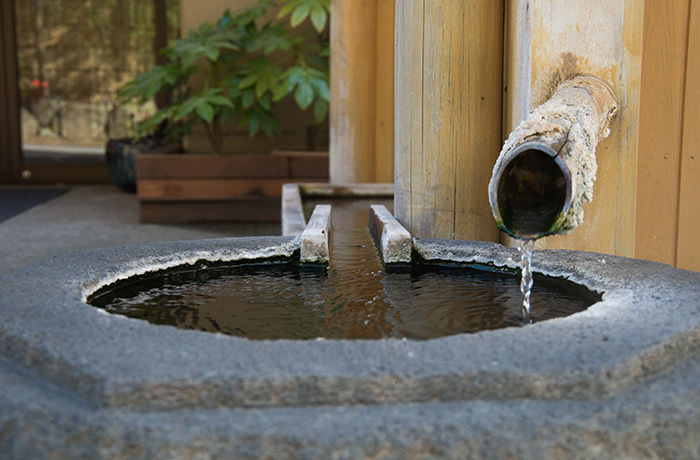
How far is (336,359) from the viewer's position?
1016 millimetres

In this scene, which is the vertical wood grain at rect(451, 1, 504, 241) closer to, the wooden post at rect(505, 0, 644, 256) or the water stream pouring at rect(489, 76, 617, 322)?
the wooden post at rect(505, 0, 644, 256)

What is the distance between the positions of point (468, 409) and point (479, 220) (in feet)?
5.03

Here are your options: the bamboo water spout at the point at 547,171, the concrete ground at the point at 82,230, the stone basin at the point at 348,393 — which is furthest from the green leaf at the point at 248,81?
the stone basin at the point at 348,393

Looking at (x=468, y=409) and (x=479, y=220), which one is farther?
(x=479, y=220)

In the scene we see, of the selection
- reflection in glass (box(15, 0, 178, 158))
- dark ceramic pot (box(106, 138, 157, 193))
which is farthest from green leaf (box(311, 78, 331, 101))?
reflection in glass (box(15, 0, 178, 158))

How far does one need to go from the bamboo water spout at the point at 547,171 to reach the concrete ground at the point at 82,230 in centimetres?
310

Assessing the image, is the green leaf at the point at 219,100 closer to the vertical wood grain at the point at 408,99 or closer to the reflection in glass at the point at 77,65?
the vertical wood grain at the point at 408,99

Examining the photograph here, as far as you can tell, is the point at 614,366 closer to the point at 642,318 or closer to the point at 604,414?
the point at 604,414

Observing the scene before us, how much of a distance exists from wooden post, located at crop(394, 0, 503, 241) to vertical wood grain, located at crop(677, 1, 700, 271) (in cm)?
61

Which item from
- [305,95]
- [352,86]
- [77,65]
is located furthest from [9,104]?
[352,86]

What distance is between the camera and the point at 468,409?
0.94 metres

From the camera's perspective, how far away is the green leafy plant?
5207mm

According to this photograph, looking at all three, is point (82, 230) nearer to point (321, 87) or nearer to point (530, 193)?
point (321, 87)

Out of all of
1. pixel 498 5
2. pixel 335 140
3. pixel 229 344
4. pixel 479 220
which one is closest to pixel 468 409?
pixel 229 344
